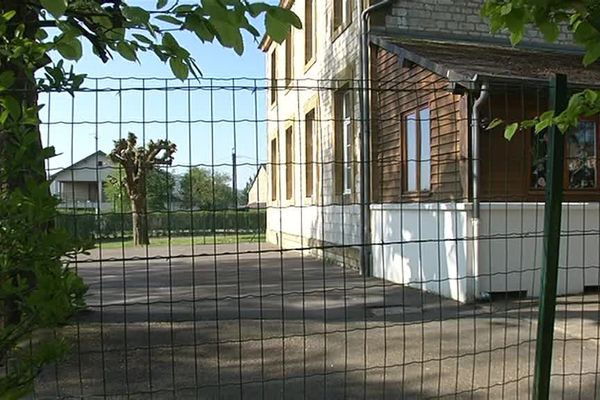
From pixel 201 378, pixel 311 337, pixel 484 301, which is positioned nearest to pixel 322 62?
pixel 484 301

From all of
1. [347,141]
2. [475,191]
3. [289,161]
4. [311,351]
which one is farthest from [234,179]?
[289,161]

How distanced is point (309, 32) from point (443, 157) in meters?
8.60

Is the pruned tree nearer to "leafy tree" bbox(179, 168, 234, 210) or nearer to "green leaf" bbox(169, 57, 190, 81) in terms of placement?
"leafy tree" bbox(179, 168, 234, 210)

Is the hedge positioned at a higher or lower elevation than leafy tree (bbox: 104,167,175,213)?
lower

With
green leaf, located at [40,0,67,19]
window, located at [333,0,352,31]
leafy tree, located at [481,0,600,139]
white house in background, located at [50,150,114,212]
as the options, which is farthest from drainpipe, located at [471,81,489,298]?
green leaf, located at [40,0,67,19]

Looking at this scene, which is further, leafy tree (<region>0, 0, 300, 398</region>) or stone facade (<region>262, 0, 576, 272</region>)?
stone facade (<region>262, 0, 576, 272</region>)

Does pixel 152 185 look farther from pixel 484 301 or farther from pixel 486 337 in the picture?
pixel 484 301

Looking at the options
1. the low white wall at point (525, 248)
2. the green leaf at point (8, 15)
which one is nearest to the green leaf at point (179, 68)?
the green leaf at point (8, 15)

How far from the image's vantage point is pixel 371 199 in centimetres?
1146

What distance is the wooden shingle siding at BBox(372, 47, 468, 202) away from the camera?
9.10 metres

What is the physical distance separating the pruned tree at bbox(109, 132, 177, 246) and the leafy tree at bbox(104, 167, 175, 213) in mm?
35

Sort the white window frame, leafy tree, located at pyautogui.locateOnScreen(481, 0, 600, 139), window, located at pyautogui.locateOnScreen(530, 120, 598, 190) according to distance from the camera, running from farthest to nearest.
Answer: the white window frame
window, located at pyautogui.locateOnScreen(530, 120, 598, 190)
leafy tree, located at pyautogui.locateOnScreen(481, 0, 600, 139)

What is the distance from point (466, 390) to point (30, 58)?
3.83 meters

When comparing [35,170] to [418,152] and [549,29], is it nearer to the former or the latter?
[549,29]
